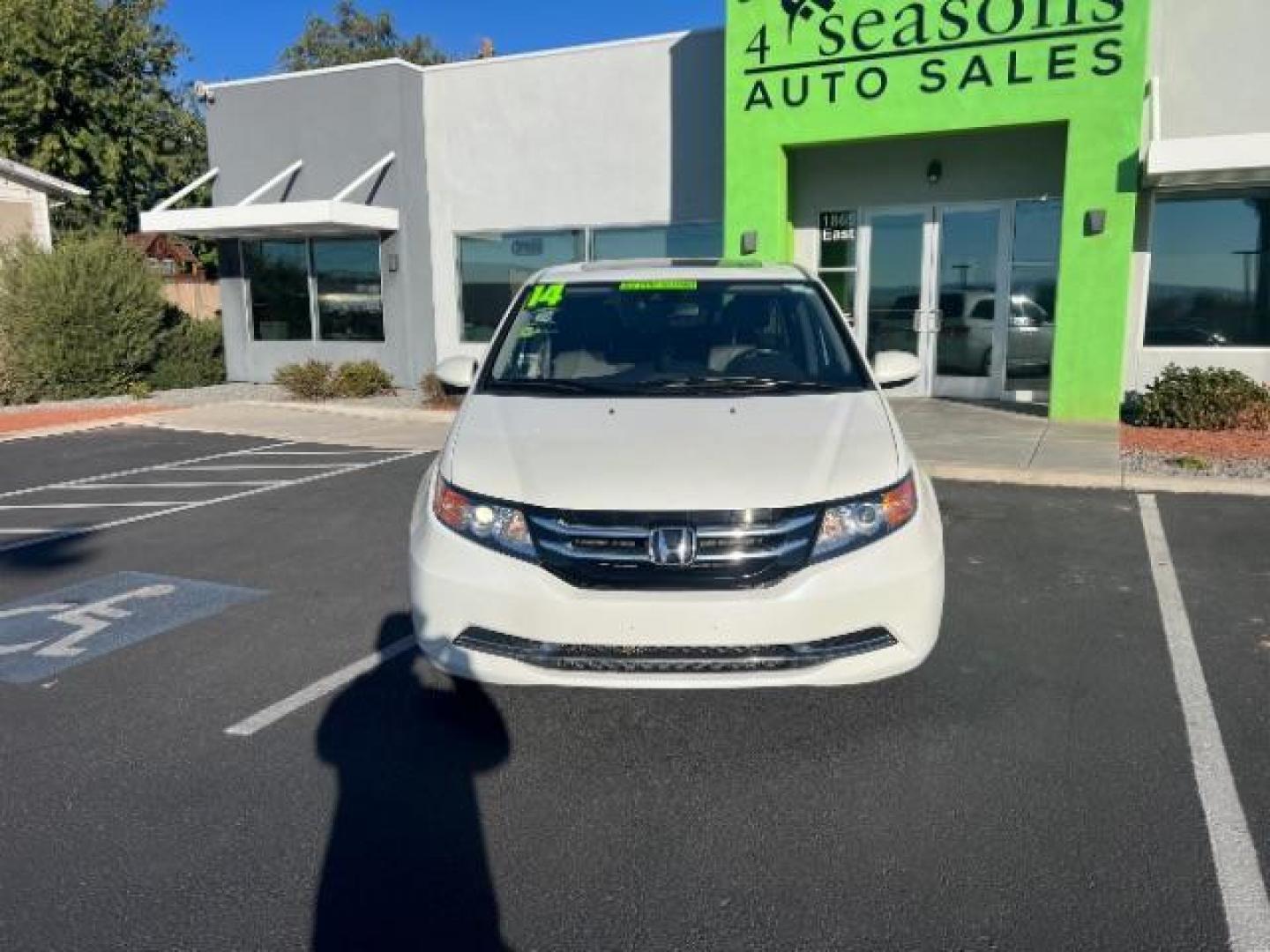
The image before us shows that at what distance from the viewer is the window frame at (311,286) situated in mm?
16156

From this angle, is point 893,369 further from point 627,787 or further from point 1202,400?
point 1202,400

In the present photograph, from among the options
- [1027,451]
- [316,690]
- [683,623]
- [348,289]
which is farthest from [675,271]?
[348,289]

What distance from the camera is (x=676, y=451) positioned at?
11.3 feet

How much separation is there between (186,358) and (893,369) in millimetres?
15788

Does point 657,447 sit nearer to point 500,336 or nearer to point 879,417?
point 879,417

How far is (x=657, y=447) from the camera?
3.48m

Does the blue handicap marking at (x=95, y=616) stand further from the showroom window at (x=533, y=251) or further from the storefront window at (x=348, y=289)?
the storefront window at (x=348, y=289)

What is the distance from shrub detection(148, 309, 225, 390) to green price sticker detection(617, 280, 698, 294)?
1438 centimetres

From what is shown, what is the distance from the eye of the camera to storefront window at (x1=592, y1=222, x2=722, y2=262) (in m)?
14.0

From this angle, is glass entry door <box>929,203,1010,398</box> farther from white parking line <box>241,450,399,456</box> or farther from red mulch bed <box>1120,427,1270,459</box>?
white parking line <box>241,450,399,456</box>

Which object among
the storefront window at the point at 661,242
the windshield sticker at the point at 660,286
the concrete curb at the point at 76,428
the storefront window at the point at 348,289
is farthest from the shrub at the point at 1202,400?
the concrete curb at the point at 76,428

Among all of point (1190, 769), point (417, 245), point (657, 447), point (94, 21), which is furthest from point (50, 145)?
point (1190, 769)

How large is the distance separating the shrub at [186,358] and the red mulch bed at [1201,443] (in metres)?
14.8

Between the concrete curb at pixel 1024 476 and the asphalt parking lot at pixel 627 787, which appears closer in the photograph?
the asphalt parking lot at pixel 627 787
